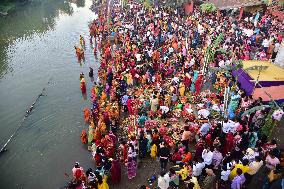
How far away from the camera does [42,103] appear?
20.2 metres

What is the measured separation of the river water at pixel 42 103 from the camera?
46.2 ft

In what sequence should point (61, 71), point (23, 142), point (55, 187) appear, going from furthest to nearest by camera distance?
→ point (61, 71), point (23, 142), point (55, 187)

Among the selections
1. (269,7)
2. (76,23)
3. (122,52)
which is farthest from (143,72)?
(76,23)

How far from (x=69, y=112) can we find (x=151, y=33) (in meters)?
Result: 11.4

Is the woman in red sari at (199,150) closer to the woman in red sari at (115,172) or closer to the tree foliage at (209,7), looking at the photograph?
the woman in red sari at (115,172)

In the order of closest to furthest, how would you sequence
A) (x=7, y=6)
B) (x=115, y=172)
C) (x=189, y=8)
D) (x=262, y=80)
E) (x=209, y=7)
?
(x=115, y=172) < (x=262, y=80) < (x=209, y=7) < (x=189, y=8) < (x=7, y=6)

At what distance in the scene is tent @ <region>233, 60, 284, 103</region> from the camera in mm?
13836

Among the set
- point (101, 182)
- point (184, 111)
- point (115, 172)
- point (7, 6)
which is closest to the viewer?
point (101, 182)

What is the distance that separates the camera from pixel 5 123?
59.0 ft

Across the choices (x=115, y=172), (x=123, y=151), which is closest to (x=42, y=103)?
(x=123, y=151)

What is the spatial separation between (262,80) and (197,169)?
6.13 metres

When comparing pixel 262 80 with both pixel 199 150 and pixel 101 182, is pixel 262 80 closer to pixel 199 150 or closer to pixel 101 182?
pixel 199 150

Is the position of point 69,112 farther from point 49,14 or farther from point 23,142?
point 49,14

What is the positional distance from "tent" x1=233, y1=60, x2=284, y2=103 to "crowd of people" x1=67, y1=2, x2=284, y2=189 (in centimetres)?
50
